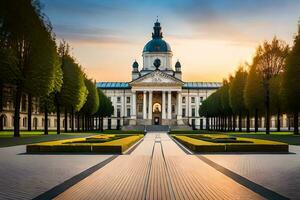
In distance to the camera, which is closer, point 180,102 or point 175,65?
point 180,102

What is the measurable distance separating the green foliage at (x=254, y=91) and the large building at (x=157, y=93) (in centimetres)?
6545

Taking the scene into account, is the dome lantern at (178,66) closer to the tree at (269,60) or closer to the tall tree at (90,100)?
the tall tree at (90,100)

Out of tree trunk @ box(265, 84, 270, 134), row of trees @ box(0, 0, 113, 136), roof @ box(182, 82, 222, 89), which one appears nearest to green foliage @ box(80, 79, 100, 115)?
row of trees @ box(0, 0, 113, 136)

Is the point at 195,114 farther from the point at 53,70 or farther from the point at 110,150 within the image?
the point at 110,150

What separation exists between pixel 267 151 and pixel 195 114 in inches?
5361

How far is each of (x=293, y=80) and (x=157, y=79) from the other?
3669 inches

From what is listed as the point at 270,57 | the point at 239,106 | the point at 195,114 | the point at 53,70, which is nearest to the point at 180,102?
the point at 195,114

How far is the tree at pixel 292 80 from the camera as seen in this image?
55.6 metres

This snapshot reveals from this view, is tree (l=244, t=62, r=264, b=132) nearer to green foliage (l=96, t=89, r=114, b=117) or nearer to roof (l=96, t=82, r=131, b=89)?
green foliage (l=96, t=89, r=114, b=117)

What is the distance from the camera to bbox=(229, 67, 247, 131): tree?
83250 millimetres

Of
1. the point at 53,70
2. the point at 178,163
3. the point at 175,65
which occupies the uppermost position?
the point at 175,65

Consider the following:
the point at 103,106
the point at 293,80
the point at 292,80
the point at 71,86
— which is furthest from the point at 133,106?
the point at 293,80

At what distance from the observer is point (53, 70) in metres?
55.2

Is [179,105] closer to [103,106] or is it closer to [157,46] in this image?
[157,46]
